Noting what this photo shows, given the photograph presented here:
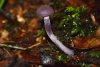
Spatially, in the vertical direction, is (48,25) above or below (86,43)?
above

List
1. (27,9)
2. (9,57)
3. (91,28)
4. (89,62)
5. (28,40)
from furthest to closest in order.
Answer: (27,9) < (28,40) < (91,28) < (9,57) < (89,62)

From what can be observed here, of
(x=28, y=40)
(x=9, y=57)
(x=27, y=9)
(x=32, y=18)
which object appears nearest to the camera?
(x=9, y=57)

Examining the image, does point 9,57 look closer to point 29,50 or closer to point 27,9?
point 29,50

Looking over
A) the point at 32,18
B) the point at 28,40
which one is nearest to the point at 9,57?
the point at 28,40

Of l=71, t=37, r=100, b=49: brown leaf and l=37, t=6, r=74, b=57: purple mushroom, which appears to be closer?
l=37, t=6, r=74, b=57: purple mushroom

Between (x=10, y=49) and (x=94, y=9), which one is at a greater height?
(x=94, y=9)

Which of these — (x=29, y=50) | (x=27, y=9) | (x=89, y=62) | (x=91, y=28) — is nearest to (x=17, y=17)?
(x=27, y=9)

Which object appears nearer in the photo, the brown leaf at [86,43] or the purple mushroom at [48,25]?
the purple mushroom at [48,25]

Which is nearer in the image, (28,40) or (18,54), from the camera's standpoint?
(18,54)

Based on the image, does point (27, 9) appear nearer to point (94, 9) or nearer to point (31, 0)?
point (31, 0)
